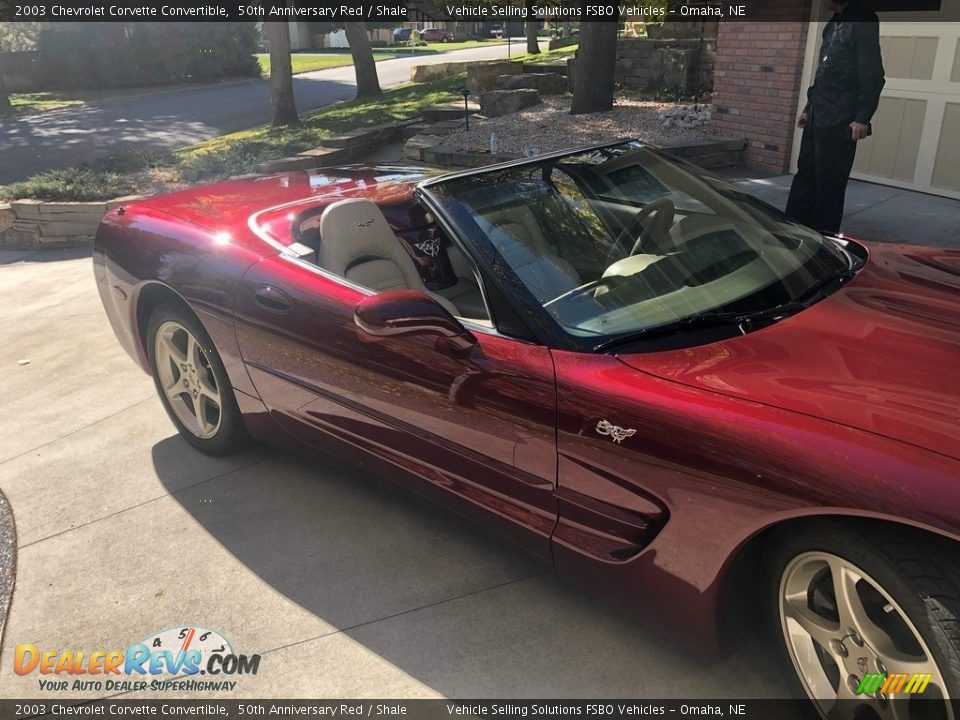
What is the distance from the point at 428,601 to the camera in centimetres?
259

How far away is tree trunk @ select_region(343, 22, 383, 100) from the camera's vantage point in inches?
704

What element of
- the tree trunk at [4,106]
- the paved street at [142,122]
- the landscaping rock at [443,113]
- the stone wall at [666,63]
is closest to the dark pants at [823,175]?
the stone wall at [666,63]

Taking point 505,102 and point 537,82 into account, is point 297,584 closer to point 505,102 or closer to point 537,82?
point 505,102

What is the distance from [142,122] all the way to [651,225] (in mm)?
17346

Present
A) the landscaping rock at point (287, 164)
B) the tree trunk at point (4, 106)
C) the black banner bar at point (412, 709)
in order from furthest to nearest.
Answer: the tree trunk at point (4, 106), the landscaping rock at point (287, 164), the black banner bar at point (412, 709)

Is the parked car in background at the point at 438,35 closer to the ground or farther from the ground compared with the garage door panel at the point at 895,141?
farther from the ground

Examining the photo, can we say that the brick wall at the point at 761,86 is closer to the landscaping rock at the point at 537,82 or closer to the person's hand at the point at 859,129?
the person's hand at the point at 859,129

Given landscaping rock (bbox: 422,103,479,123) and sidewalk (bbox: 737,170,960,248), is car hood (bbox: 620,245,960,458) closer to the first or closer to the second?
sidewalk (bbox: 737,170,960,248)

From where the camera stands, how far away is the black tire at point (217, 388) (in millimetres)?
3254

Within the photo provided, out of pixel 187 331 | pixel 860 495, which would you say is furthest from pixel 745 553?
pixel 187 331

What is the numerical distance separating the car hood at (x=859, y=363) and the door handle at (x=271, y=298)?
4.32 feet

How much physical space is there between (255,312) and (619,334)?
1418 mm

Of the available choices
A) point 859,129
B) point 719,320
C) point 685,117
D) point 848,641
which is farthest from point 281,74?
point 848,641

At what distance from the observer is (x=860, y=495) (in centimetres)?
160
